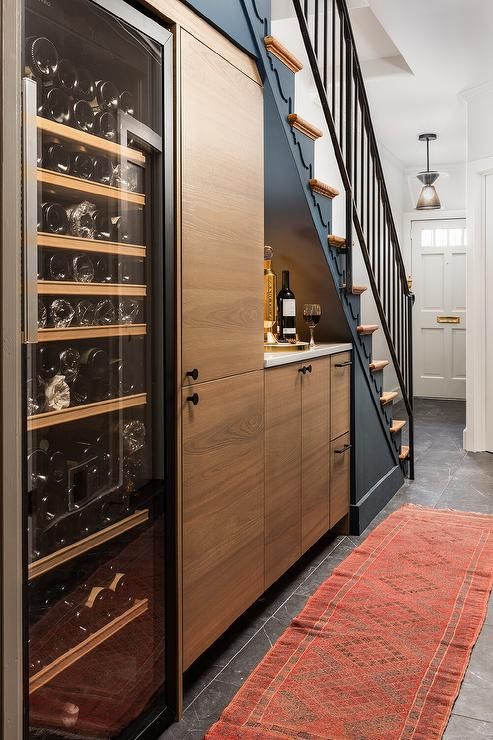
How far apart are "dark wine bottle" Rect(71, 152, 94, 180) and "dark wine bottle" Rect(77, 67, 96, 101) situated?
119mm

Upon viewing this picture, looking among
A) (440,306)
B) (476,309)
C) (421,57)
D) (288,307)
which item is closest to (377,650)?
(288,307)

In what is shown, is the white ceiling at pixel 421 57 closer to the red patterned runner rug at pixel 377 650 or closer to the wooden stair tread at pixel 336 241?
the wooden stair tread at pixel 336 241

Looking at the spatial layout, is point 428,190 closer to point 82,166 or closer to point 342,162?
point 342,162

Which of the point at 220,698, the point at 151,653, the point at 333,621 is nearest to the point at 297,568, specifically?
the point at 333,621

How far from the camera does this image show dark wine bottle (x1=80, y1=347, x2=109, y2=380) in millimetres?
1524

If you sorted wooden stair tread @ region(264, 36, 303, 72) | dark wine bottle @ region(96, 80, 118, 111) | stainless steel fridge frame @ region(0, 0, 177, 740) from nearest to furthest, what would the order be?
stainless steel fridge frame @ region(0, 0, 177, 740)
dark wine bottle @ region(96, 80, 118, 111)
wooden stair tread @ region(264, 36, 303, 72)

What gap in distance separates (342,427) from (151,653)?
1.79 meters

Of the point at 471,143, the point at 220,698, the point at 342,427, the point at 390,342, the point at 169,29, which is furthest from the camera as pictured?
the point at 471,143

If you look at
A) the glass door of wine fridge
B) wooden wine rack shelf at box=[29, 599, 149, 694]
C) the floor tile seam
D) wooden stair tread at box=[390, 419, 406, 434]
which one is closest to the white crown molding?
wooden stair tread at box=[390, 419, 406, 434]

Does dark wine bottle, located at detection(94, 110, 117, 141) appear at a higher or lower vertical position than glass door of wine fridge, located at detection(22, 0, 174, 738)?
higher

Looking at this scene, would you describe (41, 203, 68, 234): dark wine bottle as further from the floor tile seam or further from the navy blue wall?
the floor tile seam

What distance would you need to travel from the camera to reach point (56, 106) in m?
1.39

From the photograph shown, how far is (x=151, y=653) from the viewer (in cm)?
177

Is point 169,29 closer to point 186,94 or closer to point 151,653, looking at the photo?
point 186,94
